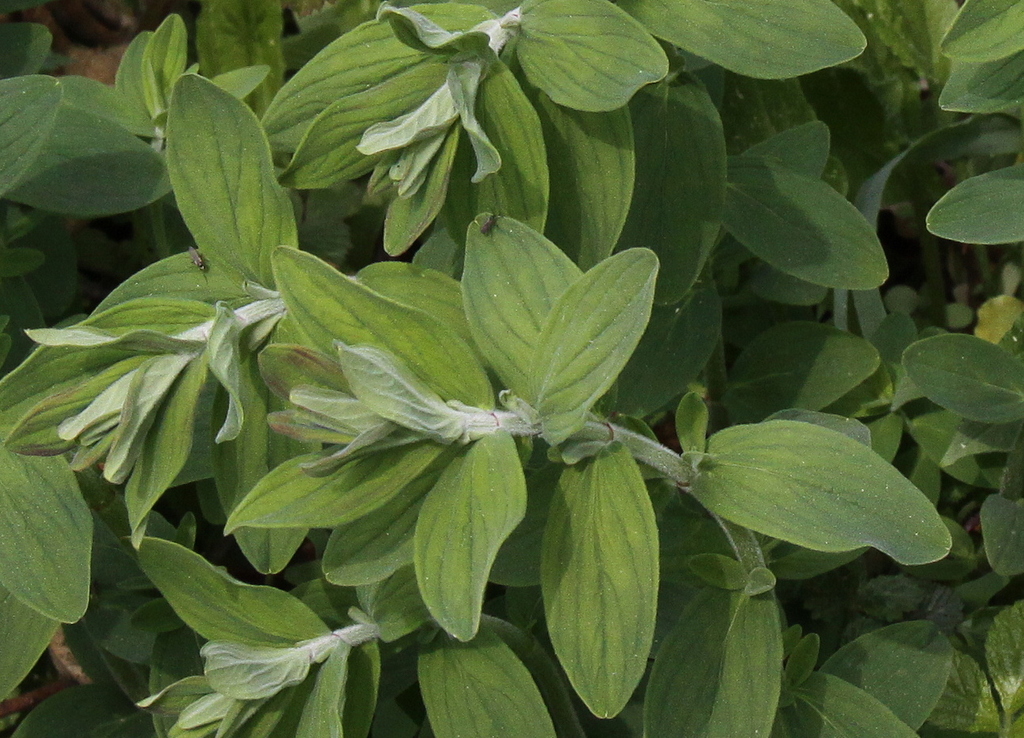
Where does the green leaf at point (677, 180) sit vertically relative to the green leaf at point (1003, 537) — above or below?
above

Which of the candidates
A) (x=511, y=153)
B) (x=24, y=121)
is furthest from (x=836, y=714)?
(x=24, y=121)

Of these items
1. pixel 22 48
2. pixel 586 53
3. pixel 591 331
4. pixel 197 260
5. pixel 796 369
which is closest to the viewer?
pixel 591 331

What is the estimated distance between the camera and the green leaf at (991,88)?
94 cm

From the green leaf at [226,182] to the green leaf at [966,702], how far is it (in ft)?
2.72

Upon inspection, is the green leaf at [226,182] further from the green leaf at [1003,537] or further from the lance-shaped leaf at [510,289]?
the green leaf at [1003,537]

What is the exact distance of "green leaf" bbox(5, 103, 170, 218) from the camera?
109cm

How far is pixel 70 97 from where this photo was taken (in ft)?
3.93

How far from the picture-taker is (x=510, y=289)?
778 mm

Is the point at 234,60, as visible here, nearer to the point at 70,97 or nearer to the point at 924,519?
the point at 70,97

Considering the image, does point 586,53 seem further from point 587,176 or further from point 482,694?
point 482,694

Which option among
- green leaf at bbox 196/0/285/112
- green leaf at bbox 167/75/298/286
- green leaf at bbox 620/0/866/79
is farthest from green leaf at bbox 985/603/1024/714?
green leaf at bbox 196/0/285/112

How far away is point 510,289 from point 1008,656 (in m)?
0.70

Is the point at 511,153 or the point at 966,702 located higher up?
the point at 511,153

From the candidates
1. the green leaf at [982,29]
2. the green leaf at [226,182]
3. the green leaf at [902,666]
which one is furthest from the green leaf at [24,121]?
the green leaf at [902,666]
